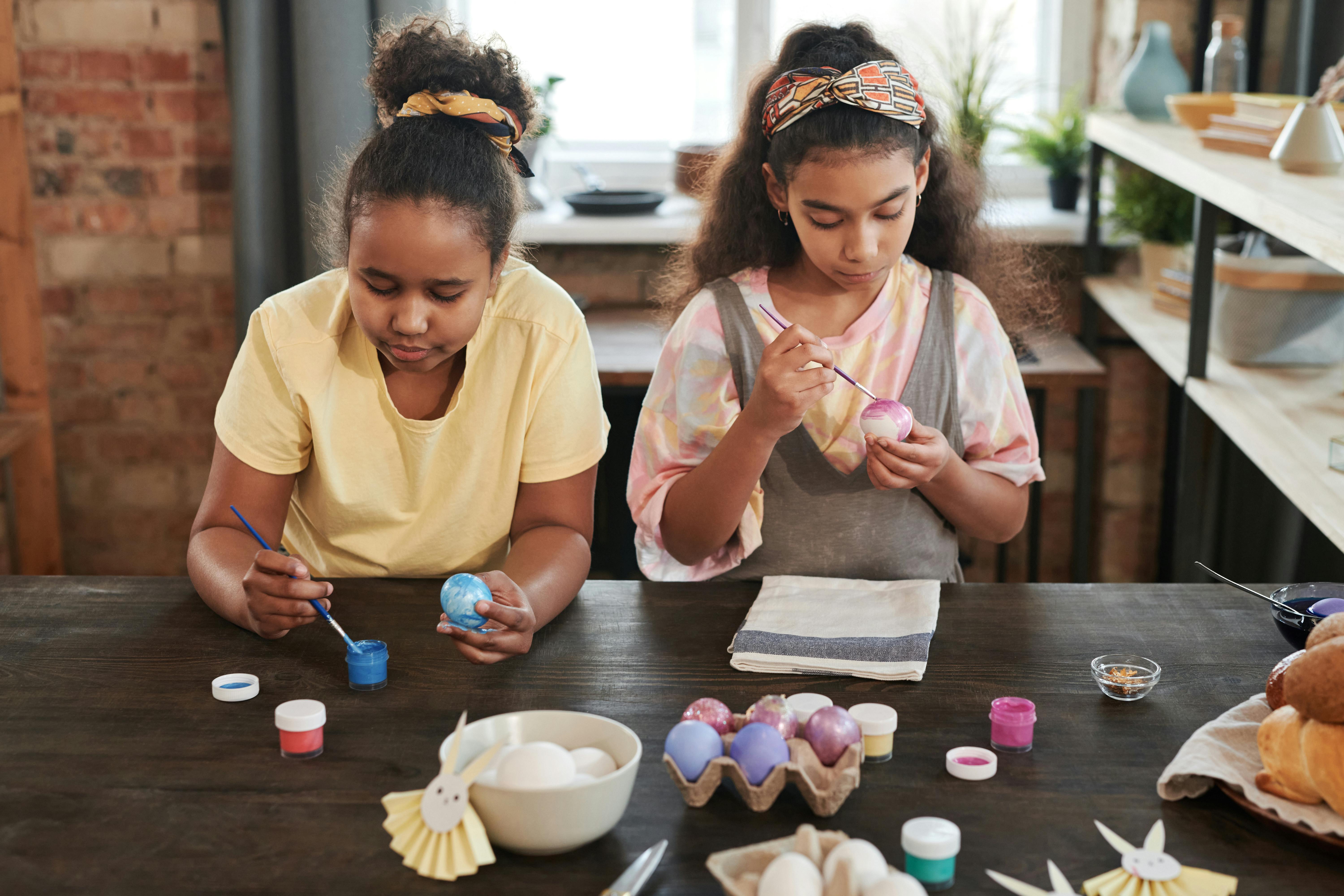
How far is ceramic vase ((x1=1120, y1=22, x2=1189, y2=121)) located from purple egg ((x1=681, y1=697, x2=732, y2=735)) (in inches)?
87.2

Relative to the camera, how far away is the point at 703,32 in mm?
3238

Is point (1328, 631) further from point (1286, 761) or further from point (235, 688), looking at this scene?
point (235, 688)

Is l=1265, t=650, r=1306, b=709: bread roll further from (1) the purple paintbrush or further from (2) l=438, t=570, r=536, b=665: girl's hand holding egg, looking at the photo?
(2) l=438, t=570, r=536, b=665: girl's hand holding egg

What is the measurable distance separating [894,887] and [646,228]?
92.8 inches

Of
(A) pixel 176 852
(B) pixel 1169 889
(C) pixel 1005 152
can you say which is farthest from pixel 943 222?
(C) pixel 1005 152

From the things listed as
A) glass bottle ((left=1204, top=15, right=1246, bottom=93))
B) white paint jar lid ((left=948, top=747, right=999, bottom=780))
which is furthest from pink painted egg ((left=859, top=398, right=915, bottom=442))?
glass bottle ((left=1204, top=15, right=1246, bottom=93))

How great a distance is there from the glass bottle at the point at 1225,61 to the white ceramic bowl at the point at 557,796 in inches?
89.6

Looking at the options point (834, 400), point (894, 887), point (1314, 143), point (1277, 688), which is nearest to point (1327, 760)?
point (1277, 688)

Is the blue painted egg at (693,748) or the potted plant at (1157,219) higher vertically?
the potted plant at (1157,219)

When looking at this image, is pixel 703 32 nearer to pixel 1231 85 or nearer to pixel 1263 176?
pixel 1231 85

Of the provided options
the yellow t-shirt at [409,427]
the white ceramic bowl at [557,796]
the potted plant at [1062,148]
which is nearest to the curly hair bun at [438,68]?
the yellow t-shirt at [409,427]

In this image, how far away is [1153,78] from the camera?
271cm

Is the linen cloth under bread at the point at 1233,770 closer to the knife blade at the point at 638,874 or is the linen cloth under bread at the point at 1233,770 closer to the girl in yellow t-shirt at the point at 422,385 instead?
the knife blade at the point at 638,874

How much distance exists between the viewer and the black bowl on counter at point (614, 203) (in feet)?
9.92
